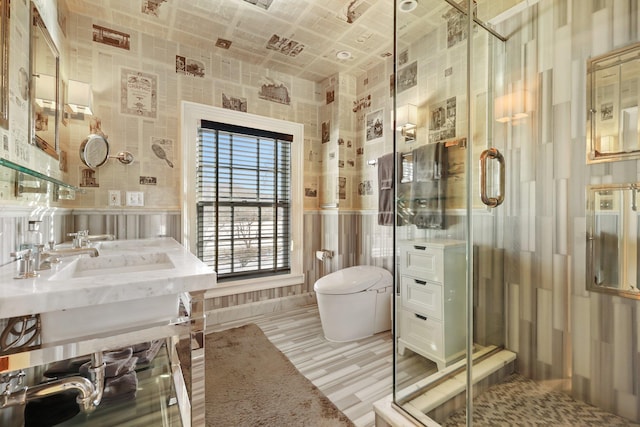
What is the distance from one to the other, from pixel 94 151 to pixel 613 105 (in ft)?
10.4

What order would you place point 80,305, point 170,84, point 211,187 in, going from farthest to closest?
point 211,187 → point 170,84 → point 80,305

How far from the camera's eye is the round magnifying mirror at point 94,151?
1991mm

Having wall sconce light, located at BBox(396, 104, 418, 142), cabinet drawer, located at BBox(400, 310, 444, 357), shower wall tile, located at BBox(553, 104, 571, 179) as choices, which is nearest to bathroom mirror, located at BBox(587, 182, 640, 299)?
shower wall tile, located at BBox(553, 104, 571, 179)

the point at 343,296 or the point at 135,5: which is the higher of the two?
the point at 135,5

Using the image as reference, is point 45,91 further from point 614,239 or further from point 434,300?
point 614,239

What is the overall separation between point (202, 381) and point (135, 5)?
8.08 ft

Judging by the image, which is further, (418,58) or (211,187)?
(211,187)

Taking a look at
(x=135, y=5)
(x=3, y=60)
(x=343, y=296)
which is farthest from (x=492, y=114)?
(x=135, y=5)

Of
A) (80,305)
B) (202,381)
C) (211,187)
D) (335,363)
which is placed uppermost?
(211,187)

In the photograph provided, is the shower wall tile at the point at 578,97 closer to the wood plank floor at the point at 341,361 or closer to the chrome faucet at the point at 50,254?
the wood plank floor at the point at 341,361

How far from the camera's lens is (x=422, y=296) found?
1800 millimetres

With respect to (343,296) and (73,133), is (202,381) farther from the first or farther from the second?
(73,133)

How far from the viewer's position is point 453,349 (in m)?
1.58

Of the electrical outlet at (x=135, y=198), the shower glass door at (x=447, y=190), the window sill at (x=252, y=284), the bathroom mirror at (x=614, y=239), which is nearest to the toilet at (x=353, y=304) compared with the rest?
the shower glass door at (x=447, y=190)
